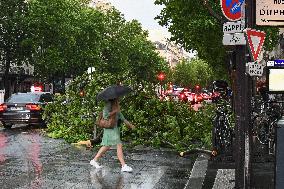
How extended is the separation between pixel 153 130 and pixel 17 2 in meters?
36.3

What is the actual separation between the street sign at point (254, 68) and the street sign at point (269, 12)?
0.55 meters

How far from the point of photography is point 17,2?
50.2 metres

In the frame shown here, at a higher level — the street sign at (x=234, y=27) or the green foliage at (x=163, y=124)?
the street sign at (x=234, y=27)

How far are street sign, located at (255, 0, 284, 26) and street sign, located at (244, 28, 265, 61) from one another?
0.58 ft

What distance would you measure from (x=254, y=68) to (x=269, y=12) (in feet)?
2.54

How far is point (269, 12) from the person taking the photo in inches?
313

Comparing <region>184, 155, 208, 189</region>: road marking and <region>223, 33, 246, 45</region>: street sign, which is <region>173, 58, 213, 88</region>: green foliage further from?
<region>223, 33, 246, 45</region>: street sign

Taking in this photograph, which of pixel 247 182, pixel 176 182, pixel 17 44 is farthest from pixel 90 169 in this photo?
pixel 17 44

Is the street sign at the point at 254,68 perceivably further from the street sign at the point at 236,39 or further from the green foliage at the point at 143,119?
the green foliage at the point at 143,119

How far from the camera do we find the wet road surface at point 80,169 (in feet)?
32.0

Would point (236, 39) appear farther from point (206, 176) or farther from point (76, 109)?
point (76, 109)

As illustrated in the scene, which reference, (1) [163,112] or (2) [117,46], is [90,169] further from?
(2) [117,46]

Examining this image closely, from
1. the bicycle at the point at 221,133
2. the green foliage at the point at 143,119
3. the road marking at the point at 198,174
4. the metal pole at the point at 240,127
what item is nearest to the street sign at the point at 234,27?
the metal pole at the point at 240,127

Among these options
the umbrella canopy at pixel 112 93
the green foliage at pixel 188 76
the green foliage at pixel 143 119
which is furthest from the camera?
the green foliage at pixel 188 76
